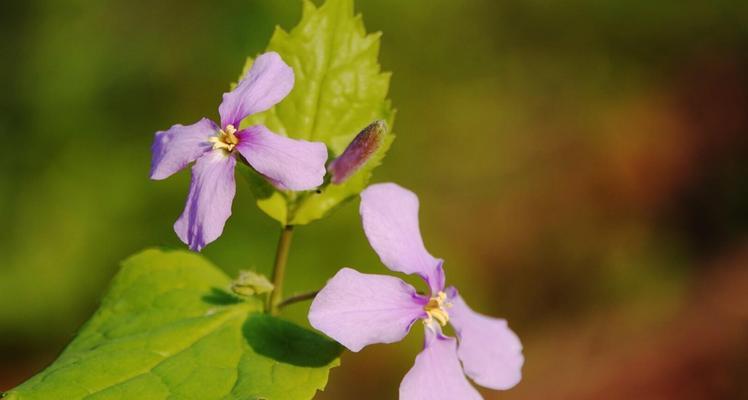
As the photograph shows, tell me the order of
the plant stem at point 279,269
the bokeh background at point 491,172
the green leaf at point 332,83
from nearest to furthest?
1. the plant stem at point 279,269
2. the green leaf at point 332,83
3. the bokeh background at point 491,172

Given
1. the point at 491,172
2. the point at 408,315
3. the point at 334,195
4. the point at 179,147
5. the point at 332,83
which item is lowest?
the point at 408,315

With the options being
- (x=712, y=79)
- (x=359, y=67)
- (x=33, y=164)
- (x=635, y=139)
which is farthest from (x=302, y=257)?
(x=712, y=79)

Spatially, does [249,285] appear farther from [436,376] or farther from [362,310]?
[436,376]

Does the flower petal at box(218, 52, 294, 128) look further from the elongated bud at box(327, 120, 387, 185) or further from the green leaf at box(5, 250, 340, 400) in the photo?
the green leaf at box(5, 250, 340, 400)

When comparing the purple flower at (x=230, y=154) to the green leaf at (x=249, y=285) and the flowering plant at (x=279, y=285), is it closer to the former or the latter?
the flowering plant at (x=279, y=285)

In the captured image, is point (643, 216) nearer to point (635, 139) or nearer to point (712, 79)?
point (635, 139)

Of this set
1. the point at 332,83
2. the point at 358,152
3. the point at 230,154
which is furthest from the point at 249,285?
the point at 332,83

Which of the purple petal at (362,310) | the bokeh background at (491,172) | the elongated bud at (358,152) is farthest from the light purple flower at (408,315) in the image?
the bokeh background at (491,172)
